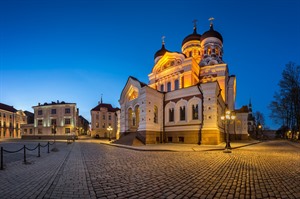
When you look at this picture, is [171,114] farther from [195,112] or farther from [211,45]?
[211,45]

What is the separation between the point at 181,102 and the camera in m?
27.2

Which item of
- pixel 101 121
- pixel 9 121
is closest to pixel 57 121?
pixel 101 121

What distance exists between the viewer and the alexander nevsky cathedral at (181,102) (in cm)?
2431

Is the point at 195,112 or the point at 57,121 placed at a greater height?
the point at 195,112

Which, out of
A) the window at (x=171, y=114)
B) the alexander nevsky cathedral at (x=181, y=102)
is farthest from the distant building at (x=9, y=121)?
the window at (x=171, y=114)

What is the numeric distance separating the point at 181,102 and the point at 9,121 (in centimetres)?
6458

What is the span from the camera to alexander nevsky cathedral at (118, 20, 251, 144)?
24.3 metres

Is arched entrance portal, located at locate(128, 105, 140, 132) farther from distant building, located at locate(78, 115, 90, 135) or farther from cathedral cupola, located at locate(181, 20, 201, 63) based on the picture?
distant building, located at locate(78, 115, 90, 135)

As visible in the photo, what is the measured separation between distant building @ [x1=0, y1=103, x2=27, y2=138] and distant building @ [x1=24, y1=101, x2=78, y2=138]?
1032 centimetres

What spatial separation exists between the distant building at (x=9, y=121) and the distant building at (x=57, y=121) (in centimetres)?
1032

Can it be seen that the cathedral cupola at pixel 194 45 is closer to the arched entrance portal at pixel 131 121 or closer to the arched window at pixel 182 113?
the arched window at pixel 182 113

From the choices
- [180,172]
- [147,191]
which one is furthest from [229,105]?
[147,191]

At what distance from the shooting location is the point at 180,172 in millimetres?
7691

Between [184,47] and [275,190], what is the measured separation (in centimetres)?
4217
